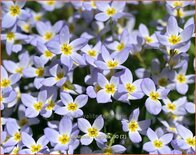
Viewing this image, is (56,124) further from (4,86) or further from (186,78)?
(186,78)

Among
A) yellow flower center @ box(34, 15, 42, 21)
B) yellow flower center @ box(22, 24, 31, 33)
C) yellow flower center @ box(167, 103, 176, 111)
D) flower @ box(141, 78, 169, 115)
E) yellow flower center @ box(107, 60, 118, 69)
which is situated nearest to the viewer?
flower @ box(141, 78, 169, 115)

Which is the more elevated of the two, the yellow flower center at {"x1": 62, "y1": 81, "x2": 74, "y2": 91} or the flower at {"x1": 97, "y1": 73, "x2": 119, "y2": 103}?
the flower at {"x1": 97, "y1": 73, "x2": 119, "y2": 103}

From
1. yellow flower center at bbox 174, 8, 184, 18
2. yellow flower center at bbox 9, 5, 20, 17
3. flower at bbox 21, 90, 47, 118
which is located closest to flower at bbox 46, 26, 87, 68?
flower at bbox 21, 90, 47, 118

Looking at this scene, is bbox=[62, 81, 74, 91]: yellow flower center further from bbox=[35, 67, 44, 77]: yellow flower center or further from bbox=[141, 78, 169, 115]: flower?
bbox=[141, 78, 169, 115]: flower

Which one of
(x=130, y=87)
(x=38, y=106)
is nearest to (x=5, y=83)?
(x=38, y=106)

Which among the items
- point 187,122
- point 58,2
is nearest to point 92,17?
point 58,2

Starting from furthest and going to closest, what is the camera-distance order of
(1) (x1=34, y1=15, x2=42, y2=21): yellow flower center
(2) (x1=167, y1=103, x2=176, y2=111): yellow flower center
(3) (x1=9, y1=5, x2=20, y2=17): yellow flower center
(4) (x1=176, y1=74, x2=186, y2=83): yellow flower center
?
(1) (x1=34, y1=15, x2=42, y2=21): yellow flower center → (3) (x1=9, y1=5, x2=20, y2=17): yellow flower center → (4) (x1=176, y1=74, x2=186, y2=83): yellow flower center → (2) (x1=167, y1=103, x2=176, y2=111): yellow flower center

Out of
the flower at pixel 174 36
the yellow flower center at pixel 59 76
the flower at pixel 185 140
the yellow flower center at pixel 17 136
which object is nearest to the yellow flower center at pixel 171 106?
the flower at pixel 185 140
